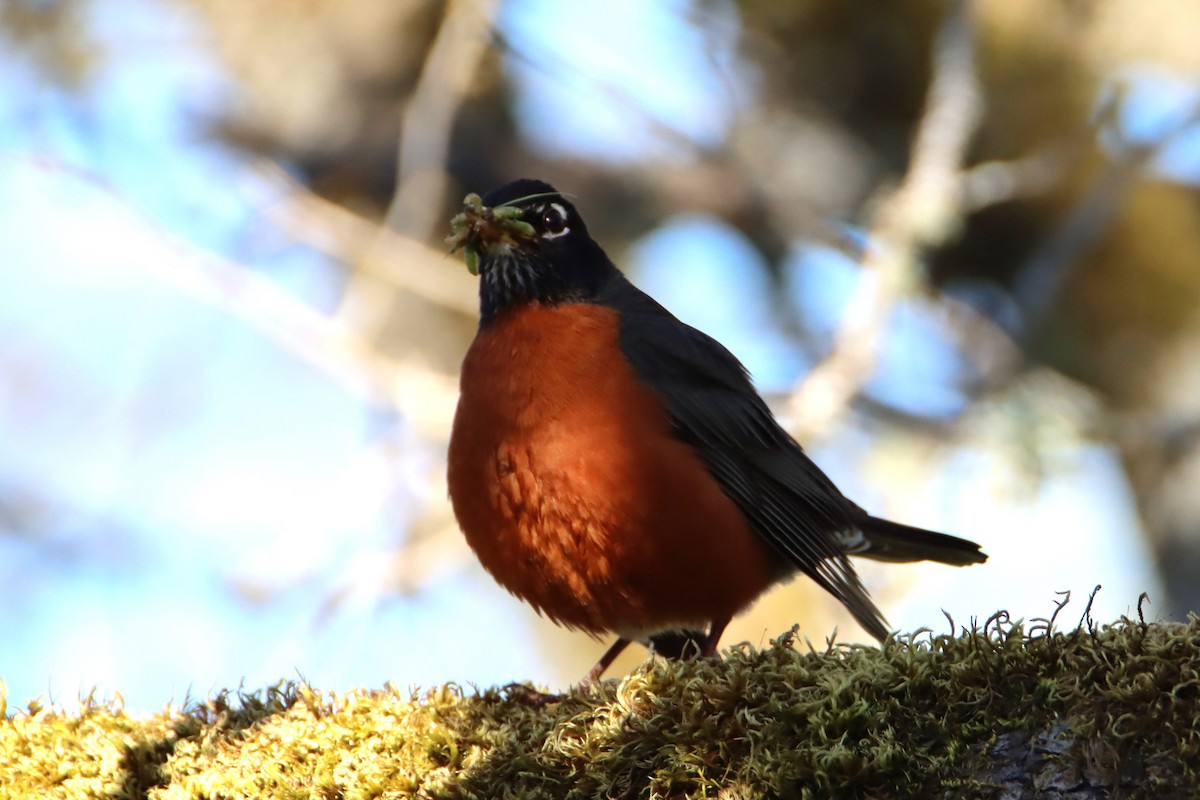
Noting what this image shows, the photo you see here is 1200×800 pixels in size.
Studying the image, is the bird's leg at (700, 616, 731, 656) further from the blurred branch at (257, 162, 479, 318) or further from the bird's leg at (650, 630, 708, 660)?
the blurred branch at (257, 162, 479, 318)

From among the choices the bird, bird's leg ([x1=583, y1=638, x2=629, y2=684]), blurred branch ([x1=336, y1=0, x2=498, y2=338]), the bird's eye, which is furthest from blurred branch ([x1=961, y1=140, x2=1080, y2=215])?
bird's leg ([x1=583, y1=638, x2=629, y2=684])

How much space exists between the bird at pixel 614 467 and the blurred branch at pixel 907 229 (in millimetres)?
1595

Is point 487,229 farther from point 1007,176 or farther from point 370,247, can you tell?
point 1007,176

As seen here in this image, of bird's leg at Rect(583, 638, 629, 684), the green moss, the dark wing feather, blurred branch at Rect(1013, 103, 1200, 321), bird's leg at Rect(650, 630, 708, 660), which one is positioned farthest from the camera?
blurred branch at Rect(1013, 103, 1200, 321)

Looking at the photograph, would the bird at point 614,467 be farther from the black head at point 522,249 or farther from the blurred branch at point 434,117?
the blurred branch at point 434,117

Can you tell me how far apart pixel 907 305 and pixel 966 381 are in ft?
3.46

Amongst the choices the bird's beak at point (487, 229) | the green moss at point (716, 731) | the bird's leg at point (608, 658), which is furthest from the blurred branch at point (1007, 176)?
the green moss at point (716, 731)

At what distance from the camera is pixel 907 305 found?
794 cm

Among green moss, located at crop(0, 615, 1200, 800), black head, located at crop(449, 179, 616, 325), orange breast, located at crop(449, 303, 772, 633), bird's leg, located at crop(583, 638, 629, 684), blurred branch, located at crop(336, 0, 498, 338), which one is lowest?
green moss, located at crop(0, 615, 1200, 800)

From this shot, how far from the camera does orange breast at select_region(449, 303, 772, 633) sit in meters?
4.10

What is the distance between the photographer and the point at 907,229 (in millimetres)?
7551

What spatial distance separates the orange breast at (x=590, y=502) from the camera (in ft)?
13.4

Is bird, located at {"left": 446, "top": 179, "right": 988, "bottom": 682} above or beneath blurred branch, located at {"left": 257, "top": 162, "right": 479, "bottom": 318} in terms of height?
beneath

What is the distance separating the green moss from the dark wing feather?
1782 mm
